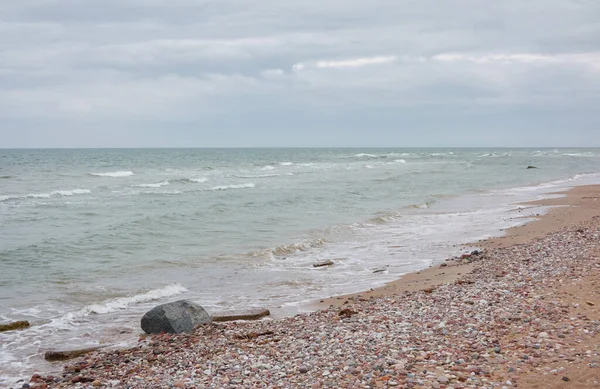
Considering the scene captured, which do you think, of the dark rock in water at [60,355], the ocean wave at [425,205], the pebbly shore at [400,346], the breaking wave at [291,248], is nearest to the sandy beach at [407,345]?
the pebbly shore at [400,346]

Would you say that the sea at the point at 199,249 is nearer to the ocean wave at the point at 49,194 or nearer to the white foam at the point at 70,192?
the ocean wave at the point at 49,194

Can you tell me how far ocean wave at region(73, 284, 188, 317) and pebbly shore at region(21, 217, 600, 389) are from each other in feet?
8.67

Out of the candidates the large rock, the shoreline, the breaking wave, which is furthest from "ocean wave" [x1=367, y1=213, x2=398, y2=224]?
the large rock

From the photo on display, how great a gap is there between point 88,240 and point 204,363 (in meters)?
13.5

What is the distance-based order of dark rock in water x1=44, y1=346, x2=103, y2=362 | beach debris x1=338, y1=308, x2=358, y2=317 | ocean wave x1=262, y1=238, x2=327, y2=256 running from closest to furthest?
dark rock in water x1=44, y1=346, x2=103, y2=362 → beach debris x1=338, y1=308, x2=358, y2=317 → ocean wave x1=262, y1=238, x2=327, y2=256

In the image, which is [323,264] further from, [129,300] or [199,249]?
[129,300]

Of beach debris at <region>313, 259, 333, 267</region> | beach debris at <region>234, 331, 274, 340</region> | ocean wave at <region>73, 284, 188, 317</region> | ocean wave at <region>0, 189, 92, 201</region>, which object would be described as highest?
ocean wave at <region>0, 189, 92, 201</region>

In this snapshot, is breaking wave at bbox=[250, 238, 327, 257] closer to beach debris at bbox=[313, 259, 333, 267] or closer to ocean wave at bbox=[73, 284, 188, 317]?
beach debris at bbox=[313, 259, 333, 267]

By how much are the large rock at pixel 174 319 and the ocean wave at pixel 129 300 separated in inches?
83.5

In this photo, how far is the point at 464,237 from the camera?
19297mm

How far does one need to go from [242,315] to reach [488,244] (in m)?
9.35

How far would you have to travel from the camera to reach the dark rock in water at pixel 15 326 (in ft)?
34.4

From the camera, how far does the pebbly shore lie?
252 inches

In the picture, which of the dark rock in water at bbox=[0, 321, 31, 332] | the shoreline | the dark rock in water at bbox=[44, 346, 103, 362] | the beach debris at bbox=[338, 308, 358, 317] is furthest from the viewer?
the shoreline
